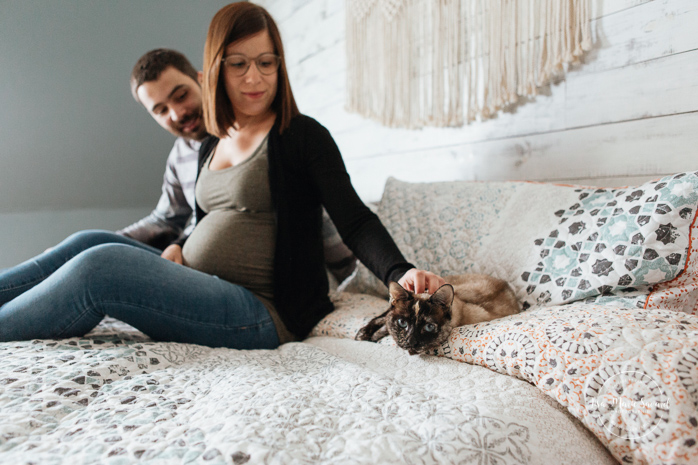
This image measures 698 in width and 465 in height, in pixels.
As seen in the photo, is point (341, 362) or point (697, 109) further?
point (697, 109)

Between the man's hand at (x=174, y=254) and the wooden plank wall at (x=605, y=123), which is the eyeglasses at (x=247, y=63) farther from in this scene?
the wooden plank wall at (x=605, y=123)

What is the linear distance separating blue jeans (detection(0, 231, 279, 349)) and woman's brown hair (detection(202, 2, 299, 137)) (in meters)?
0.48

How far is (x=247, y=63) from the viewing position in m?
1.20

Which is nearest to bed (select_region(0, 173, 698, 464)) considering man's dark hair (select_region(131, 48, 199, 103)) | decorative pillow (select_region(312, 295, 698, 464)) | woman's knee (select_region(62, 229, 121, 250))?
decorative pillow (select_region(312, 295, 698, 464))

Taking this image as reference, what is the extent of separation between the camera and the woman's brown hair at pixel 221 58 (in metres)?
1.18

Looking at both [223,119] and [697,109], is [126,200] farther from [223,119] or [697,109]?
[697,109]

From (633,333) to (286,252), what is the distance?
2.64 ft

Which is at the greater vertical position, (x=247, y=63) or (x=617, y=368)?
(x=247, y=63)

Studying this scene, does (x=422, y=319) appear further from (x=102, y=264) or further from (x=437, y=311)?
(x=102, y=264)

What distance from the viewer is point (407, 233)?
1343 mm

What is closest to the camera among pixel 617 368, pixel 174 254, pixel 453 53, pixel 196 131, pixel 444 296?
pixel 617 368

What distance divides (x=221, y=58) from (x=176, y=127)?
23.6 inches

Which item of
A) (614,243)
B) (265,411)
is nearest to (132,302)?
(265,411)

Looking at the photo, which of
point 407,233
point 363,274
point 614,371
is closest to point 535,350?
point 614,371
